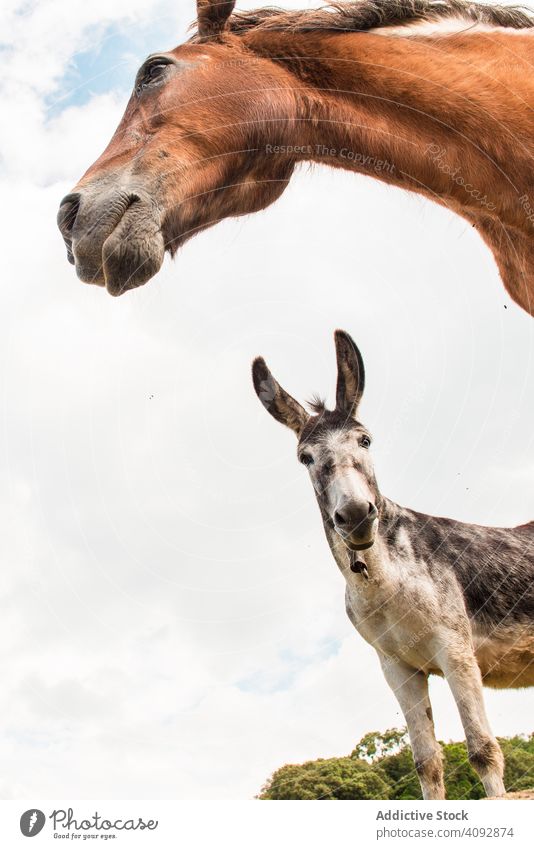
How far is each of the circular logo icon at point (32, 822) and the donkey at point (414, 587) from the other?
8.21 ft

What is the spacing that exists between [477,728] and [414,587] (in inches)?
41.8

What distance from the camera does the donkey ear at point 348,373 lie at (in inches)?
234

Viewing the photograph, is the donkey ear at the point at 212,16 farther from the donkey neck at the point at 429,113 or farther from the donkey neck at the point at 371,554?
the donkey neck at the point at 371,554

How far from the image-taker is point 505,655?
5.91 metres

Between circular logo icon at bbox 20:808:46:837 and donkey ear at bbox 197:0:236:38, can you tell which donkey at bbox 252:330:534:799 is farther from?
circular logo icon at bbox 20:808:46:837

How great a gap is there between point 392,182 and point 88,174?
1717mm

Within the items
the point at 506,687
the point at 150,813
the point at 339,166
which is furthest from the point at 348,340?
the point at 150,813

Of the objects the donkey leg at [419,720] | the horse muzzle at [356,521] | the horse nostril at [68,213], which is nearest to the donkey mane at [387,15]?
the horse nostril at [68,213]

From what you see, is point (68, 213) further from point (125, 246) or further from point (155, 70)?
point (155, 70)

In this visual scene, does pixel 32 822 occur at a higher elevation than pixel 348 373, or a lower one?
lower

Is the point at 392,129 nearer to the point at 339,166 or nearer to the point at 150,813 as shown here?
the point at 339,166

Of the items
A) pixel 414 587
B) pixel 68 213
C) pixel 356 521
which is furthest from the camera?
pixel 414 587

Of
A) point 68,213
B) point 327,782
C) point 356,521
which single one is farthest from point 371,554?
point 68,213

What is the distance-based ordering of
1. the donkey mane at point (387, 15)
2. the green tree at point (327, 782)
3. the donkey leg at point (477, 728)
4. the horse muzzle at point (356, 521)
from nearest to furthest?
the donkey mane at point (387, 15), the horse muzzle at point (356, 521), the donkey leg at point (477, 728), the green tree at point (327, 782)
